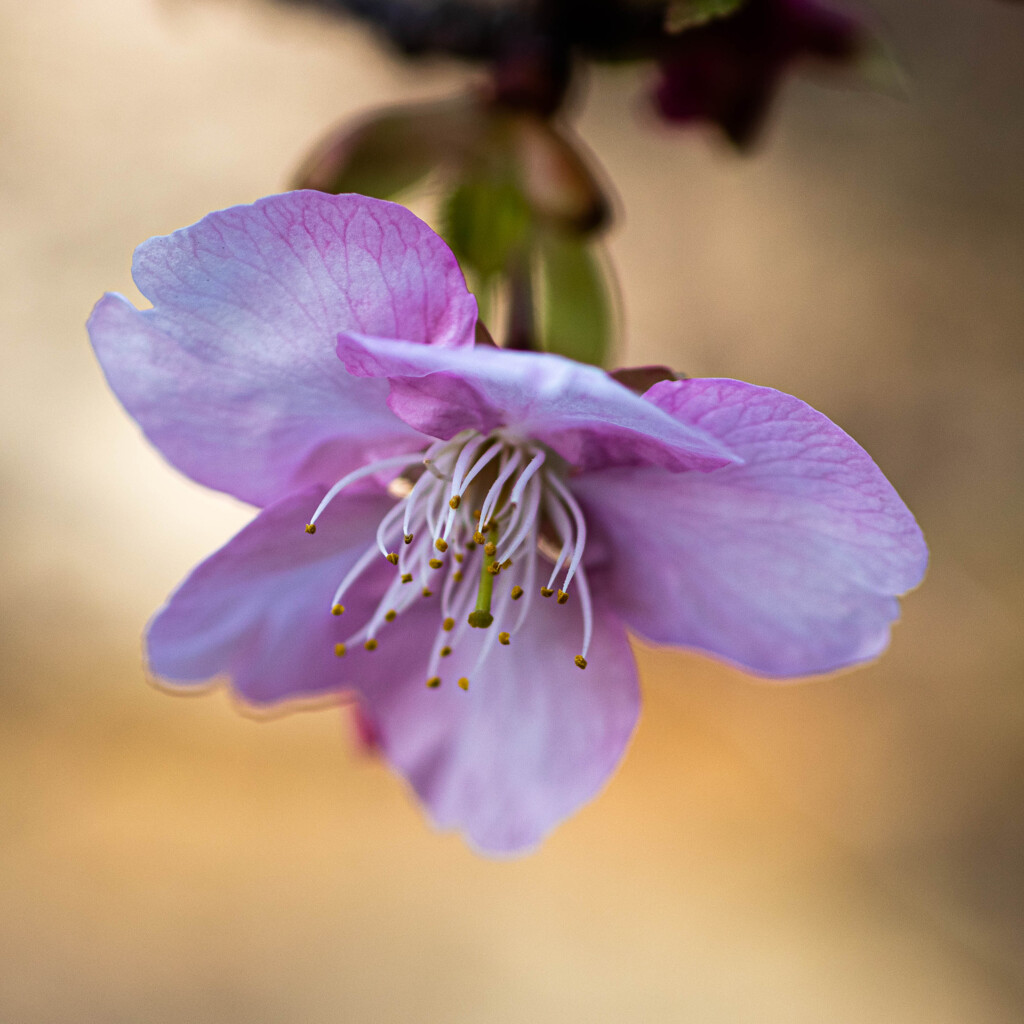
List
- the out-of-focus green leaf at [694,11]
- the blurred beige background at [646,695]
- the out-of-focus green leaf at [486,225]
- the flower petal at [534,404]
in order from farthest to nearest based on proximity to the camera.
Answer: the blurred beige background at [646,695]
the out-of-focus green leaf at [486,225]
the out-of-focus green leaf at [694,11]
the flower petal at [534,404]

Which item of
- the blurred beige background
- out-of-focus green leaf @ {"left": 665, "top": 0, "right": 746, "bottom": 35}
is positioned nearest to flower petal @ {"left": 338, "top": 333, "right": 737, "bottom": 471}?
out-of-focus green leaf @ {"left": 665, "top": 0, "right": 746, "bottom": 35}

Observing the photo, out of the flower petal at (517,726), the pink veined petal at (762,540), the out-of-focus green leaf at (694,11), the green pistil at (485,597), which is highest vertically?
the out-of-focus green leaf at (694,11)

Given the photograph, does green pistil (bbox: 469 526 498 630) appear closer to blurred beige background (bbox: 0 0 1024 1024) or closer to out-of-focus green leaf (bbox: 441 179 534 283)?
out-of-focus green leaf (bbox: 441 179 534 283)

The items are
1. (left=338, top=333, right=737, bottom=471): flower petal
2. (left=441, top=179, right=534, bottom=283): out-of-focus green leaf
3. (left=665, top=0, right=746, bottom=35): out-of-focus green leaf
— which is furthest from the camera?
(left=441, top=179, right=534, bottom=283): out-of-focus green leaf

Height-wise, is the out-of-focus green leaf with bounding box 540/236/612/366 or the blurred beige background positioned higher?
the out-of-focus green leaf with bounding box 540/236/612/366

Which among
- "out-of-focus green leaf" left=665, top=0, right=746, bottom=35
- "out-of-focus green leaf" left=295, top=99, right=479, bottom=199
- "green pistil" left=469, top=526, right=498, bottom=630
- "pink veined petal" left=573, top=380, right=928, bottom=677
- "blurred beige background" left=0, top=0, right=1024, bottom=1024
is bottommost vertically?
"blurred beige background" left=0, top=0, right=1024, bottom=1024

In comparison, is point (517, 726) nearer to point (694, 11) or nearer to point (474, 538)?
point (474, 538)

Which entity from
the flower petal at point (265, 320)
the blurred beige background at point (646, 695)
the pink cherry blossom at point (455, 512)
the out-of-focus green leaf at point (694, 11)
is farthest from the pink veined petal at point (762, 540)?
the blurred beige background at point (646, 695)

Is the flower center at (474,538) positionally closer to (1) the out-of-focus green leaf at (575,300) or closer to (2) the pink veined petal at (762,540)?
(2) the pink veined petal at (762,540)
